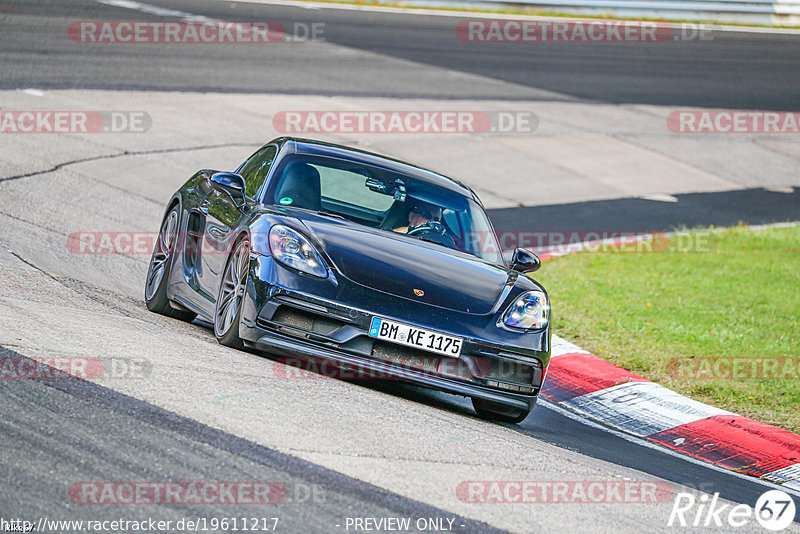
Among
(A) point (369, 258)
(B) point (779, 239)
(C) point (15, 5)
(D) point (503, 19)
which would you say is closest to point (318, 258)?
(A) point (369, 258)

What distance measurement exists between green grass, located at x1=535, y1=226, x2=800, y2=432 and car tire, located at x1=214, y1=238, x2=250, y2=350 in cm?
342

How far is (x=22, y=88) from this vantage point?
50.1 ft

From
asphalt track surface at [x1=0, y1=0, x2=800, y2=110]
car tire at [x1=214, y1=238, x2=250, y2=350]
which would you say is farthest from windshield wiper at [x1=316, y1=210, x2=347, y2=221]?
asphalt track surface at [x1=0, y1=0, x2=800, y2=110]

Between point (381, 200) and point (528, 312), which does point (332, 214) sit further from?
point (528, 312)

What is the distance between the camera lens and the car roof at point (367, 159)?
763 cm

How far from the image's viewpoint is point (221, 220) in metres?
7.29

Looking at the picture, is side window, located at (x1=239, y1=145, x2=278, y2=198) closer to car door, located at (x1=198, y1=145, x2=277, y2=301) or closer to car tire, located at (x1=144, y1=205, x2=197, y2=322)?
car door, located at (x1=198, y1=145, x2=277, y2=301)

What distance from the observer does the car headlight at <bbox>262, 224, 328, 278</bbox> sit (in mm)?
6234

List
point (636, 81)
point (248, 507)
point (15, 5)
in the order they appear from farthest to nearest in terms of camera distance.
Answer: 1. point (636, 81)
2. point (15, 5)
3. point (248, 507)

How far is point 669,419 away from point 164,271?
3.65m

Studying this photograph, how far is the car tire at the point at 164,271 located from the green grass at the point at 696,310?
3.37 m

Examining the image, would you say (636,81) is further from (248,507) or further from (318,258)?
(248,507)

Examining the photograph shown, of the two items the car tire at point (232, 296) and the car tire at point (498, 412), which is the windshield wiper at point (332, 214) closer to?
the car tire at point (232, 296)

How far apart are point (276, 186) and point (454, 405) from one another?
5.99ft
